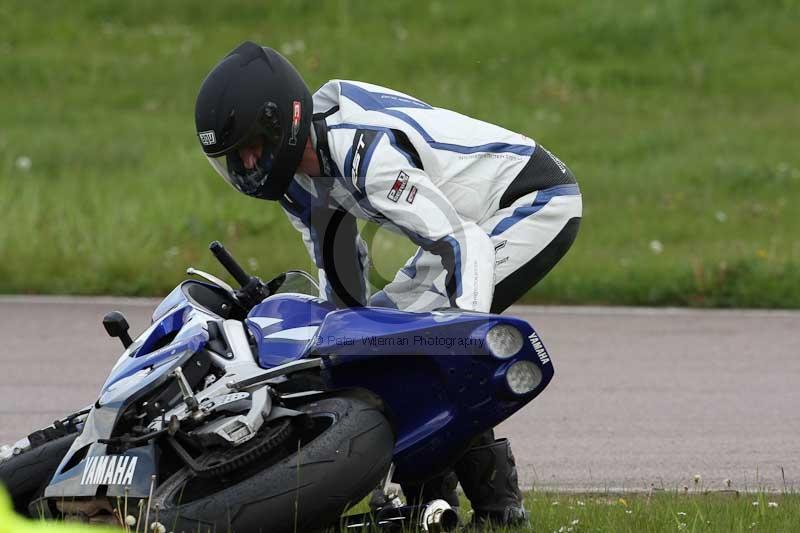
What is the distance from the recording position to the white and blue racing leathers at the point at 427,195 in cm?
446

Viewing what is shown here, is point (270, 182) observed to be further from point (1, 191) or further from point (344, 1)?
point (344, 1)

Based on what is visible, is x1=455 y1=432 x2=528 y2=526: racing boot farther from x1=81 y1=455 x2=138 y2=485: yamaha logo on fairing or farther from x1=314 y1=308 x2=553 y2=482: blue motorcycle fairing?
x1=81 y1=455 x2=138 y2=485: yamaha logo on fairing

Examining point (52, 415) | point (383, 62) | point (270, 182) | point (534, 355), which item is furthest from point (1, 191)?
point (534, 355)

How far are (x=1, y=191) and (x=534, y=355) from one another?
29.0 ft

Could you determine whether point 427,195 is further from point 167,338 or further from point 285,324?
point 167,338

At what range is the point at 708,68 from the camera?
1720cm

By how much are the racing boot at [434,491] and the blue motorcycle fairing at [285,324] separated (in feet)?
2.59

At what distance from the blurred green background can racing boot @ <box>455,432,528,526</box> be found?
1208 mm

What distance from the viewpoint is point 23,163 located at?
1334 cm

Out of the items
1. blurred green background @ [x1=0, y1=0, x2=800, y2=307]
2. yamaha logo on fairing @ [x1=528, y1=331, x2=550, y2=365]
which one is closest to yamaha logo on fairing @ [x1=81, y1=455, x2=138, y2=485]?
yamaha logo on fairing @ [x1=528, y1=331, x2=550, y2=365]

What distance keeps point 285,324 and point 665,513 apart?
5.11 ft

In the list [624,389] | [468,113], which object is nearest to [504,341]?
[624,389]

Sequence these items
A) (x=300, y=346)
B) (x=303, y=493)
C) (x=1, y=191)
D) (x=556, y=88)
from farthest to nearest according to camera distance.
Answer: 1. (x=556, y=88)
2. (x=1, y=191)
3. (x=300, y=346)
4. (x=303, y=493)

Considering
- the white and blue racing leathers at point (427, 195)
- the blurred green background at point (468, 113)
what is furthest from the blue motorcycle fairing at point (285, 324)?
the blurred green background at point (468, 113)
